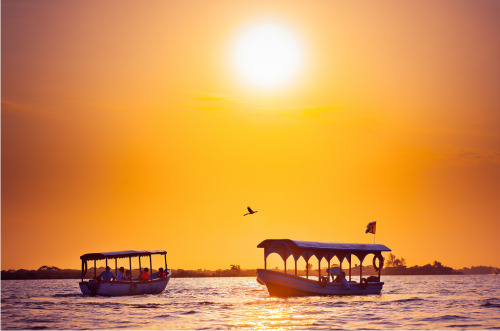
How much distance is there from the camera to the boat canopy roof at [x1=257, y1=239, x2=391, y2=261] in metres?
50.3

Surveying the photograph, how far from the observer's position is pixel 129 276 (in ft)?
189

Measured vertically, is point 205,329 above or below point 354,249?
below

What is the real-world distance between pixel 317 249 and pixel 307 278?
268 cm

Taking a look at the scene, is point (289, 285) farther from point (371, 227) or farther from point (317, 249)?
point (371, 227)

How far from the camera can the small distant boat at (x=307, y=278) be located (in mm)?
49656

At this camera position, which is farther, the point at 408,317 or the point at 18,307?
the point at 18,307

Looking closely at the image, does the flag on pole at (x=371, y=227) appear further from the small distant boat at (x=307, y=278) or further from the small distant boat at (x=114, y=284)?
the small distant boat at (x=114, y=284)

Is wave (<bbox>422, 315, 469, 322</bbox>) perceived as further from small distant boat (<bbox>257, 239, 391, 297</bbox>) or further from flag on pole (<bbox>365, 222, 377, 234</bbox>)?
flag on pole (<bbox>365, 222, 377, 234</bbox>)

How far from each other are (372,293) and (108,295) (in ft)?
79.6

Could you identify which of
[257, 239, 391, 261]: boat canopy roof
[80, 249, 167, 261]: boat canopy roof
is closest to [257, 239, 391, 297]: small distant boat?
[257, 239, 391, 261]: boat canopy roof

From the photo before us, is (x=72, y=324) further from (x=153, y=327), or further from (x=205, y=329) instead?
(x=205, y=329)

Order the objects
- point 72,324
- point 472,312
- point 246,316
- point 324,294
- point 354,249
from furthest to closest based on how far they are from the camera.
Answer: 1. point 354,249
2. point 324,294
3. point 472,312
4. point 246,316
5. point 72,324

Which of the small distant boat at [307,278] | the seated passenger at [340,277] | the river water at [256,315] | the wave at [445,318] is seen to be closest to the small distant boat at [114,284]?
the river water at [256,315]

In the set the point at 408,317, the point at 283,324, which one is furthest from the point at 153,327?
the point at 408,317
